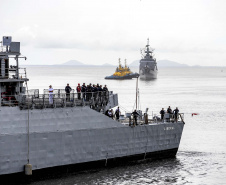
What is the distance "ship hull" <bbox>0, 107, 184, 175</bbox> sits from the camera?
23.3 metres

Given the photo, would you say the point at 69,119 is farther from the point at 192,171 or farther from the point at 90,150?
the point at 192,171

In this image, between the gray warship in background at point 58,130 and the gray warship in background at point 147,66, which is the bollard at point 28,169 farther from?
the gray warship in background at point 147,66

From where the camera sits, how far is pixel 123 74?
166m

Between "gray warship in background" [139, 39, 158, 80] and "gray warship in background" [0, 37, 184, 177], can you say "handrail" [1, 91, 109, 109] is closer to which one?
"gray warship in background" [0, 37, 184, 177]

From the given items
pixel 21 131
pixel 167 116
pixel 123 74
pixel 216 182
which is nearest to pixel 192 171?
pixel 216 182

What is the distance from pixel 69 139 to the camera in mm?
25266

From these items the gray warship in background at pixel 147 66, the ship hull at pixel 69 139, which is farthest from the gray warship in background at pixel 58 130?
the gray warship in background at pixel 147 66

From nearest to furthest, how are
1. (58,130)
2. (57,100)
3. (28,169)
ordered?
(28,169), (58,130), (57,100)

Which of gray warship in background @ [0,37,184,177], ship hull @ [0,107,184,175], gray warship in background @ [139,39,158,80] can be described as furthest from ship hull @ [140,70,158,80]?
gray warship in background @ [0,37,184,177]

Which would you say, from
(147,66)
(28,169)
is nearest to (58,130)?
(28,169)

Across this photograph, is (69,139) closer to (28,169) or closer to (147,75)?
(28,169)

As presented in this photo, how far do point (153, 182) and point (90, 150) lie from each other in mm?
4261

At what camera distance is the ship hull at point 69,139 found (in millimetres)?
23266

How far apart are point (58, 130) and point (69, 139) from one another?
89cm
